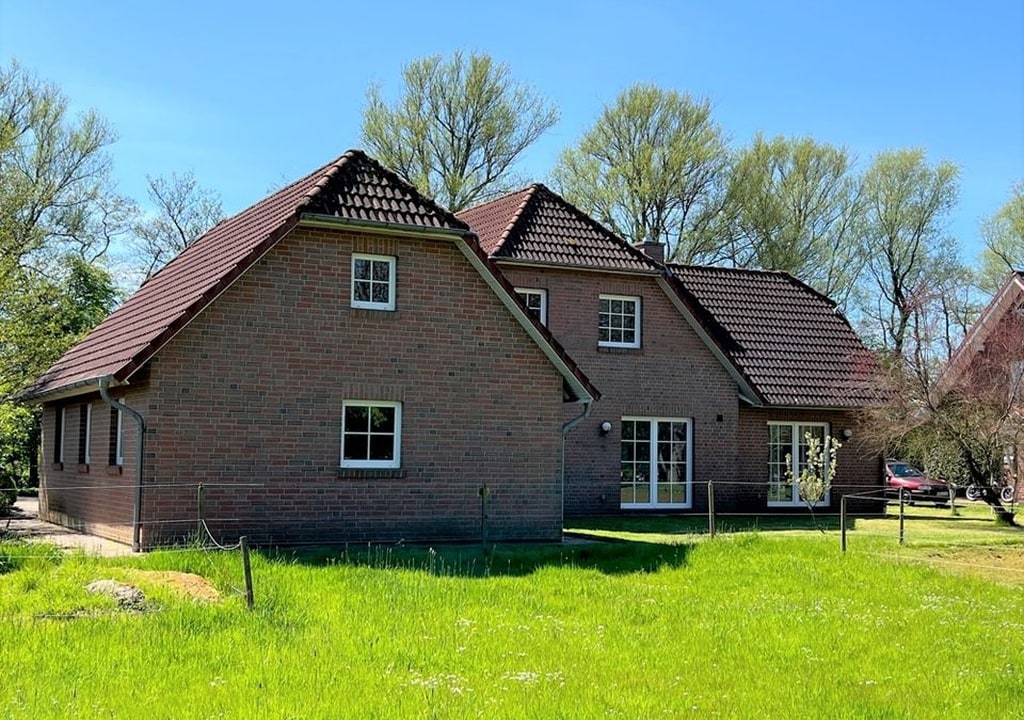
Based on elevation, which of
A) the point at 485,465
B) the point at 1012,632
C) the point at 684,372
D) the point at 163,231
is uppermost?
the point at 163,231

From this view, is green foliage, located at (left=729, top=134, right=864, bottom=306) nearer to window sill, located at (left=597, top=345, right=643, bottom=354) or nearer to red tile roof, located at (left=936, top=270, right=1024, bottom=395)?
red tile roof, located at (left=936, top=270, right=1024, bottom=395)

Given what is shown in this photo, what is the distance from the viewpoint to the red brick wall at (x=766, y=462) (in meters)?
28.1

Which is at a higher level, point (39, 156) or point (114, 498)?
point (39, 156)

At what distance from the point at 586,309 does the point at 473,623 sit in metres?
15.6

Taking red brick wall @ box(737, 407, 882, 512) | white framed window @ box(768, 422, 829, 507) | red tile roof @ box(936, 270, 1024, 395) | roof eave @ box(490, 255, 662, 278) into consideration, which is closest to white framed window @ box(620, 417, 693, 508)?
red brick wall @ box(737, 407, 882, 512)

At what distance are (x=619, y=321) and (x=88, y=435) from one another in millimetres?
12073

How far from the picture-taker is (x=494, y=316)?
19.8 meters

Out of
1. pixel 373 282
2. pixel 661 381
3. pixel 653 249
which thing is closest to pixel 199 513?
pixel 373 282

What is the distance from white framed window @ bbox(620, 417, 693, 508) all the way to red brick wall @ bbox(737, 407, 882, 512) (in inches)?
44.8

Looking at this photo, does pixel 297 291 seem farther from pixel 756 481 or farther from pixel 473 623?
pixel 756 481

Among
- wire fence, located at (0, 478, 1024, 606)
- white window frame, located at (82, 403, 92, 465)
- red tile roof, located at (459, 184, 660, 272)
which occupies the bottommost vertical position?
wire fence, located at (0, 478, 1024, 606)

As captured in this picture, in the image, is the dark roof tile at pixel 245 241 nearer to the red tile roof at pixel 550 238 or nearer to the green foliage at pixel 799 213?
the red tile roof at pixel 550 238

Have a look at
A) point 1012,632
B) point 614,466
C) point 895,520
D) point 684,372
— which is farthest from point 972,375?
point 1012,632

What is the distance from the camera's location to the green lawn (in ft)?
28.0
